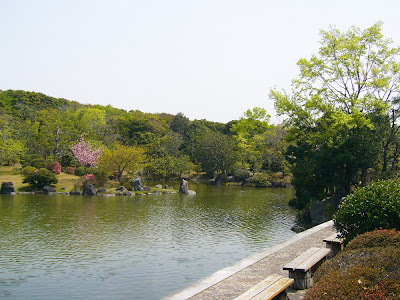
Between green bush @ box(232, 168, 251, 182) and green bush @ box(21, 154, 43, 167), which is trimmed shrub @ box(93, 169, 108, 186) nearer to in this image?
green bush @ box(21, 154, 43, 167)

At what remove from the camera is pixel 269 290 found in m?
5.95

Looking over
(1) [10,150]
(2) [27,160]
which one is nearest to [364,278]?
(2) [27,160]

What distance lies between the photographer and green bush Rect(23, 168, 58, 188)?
34.8 m

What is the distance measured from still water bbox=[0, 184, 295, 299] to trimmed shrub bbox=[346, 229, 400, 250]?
4882 mm

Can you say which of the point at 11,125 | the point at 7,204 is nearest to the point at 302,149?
the point at 7,204

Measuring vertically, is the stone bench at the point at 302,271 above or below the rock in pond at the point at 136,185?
below

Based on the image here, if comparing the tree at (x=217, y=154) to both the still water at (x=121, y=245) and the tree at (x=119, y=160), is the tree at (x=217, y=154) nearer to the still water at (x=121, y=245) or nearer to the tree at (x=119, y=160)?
the tree at (x=119, y=160)

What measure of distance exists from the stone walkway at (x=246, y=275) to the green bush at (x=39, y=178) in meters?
29.3

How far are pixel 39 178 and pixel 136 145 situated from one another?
23130 mm

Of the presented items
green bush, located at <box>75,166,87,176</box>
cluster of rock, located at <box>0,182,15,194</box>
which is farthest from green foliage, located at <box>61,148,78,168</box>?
cluster of rock, located at <box>0,182,15,194</box>

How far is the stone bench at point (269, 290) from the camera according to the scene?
5645 mm

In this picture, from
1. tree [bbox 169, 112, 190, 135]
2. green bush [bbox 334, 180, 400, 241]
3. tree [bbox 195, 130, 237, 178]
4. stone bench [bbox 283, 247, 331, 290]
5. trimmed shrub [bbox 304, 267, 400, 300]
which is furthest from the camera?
tree [bbox 169, 112, 190, 135]

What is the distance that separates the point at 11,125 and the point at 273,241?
47112mm

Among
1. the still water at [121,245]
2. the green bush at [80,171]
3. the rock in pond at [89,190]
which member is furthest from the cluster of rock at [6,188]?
the green bush at [80,171]
